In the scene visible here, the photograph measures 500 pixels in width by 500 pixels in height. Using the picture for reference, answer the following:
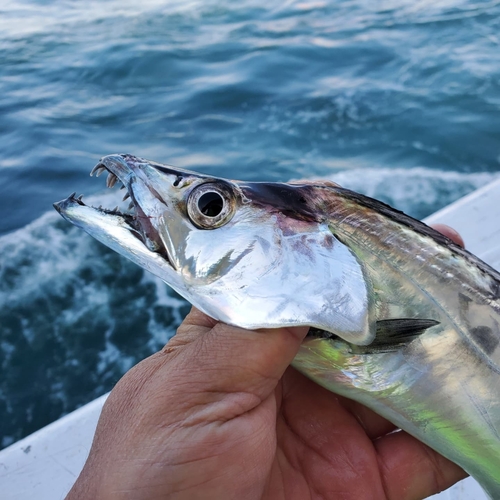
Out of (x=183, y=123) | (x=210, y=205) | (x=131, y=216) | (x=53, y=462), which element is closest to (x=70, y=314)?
(x=53, y=462)

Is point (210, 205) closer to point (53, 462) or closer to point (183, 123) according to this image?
point (53, 462)

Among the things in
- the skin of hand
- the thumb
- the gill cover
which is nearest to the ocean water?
the skin of hand

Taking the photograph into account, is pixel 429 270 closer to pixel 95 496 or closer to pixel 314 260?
pixel 314 260

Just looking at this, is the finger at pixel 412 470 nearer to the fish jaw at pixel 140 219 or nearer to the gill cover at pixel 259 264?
the gill cover at pixel 259 264

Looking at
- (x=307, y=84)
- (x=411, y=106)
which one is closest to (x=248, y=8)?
(x=307, y=84)

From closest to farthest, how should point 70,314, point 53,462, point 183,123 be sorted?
point 53,462, point 70,314, point 183,123

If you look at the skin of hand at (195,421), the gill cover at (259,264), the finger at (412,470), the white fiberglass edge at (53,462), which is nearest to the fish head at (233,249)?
the gill cover at (259,264)
